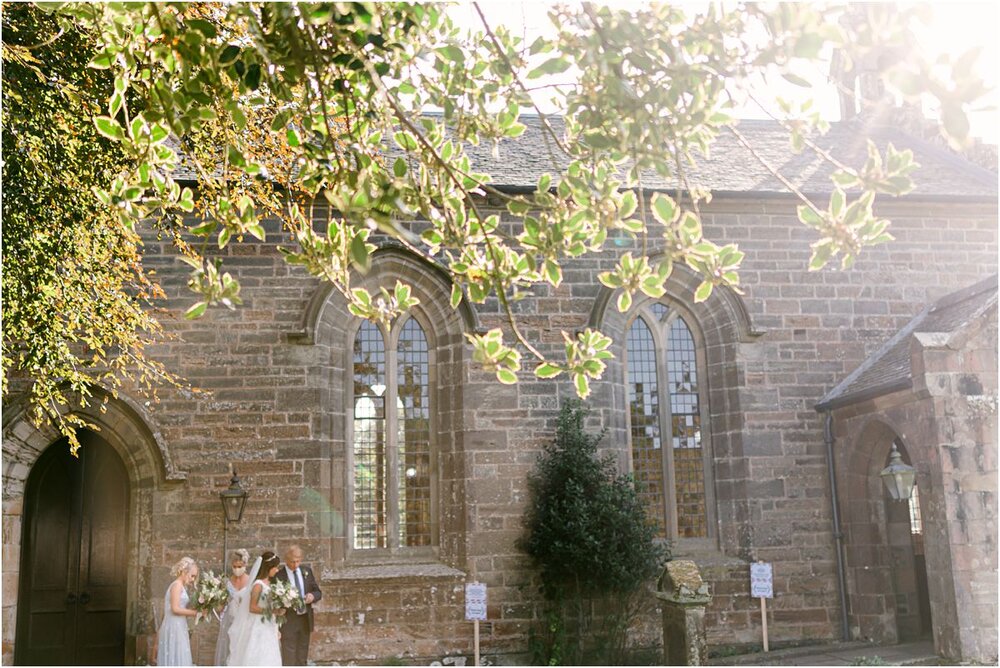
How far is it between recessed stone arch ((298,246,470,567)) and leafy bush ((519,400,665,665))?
100 cm

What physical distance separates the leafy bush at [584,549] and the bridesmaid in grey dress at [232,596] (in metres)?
3.50

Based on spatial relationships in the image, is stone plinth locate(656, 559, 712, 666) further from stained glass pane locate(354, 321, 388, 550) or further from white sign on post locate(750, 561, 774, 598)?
stained glass pane locate(354, 321, 388, 550)

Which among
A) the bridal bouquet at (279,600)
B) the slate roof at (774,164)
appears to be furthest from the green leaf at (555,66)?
the slate roof at (774,164)

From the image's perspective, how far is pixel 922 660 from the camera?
33.8ft

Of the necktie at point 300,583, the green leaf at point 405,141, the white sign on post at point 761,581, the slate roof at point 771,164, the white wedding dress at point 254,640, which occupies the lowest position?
the white wedding dress at point 254,640

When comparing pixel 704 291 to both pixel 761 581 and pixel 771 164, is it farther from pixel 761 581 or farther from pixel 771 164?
pixel 771 164

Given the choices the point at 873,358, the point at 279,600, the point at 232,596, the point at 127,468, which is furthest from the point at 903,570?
the point at 127,468

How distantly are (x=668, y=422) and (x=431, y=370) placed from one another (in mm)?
3349

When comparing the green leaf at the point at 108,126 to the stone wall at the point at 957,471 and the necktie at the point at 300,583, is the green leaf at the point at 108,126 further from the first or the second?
the stone wall at the point at 957,471

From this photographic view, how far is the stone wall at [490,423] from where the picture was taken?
11195 mm

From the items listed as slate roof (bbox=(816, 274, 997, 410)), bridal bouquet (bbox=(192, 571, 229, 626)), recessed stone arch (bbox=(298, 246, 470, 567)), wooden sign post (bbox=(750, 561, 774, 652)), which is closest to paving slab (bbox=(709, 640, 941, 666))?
wooden sign post (bbox=(750, 561, 774, 652))

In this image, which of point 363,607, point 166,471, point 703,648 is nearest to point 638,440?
point 703,648

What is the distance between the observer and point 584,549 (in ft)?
35.4

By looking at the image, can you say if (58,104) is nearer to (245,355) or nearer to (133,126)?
(133,126)
